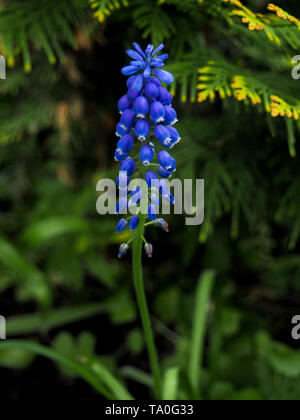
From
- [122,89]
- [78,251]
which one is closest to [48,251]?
[78,251]

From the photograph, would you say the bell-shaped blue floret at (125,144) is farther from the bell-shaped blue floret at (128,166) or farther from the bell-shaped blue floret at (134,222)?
the bell-shaped blue floret at (134,222)

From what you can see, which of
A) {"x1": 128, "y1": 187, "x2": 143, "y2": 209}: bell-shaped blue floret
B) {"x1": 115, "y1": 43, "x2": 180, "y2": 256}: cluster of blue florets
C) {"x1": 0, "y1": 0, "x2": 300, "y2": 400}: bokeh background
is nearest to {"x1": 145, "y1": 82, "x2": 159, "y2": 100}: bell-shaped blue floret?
{"x1": 115, "y1": 43, "x2": 180, "y2": 256}: cluster of blue florets

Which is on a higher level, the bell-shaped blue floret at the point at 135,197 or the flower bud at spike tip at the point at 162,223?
the bell-shaped blue floret at the point at 135,197

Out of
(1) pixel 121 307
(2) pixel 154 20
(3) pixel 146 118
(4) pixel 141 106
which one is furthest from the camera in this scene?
(1) pixel 121 307

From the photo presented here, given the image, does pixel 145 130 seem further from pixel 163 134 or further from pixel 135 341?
pixel 135 341

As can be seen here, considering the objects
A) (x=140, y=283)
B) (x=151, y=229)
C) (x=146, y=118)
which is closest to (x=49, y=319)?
(x=151, y=229)

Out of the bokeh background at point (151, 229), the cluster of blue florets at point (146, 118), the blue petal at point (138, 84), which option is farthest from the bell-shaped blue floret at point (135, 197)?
the bokeh background at point (151, 229)
